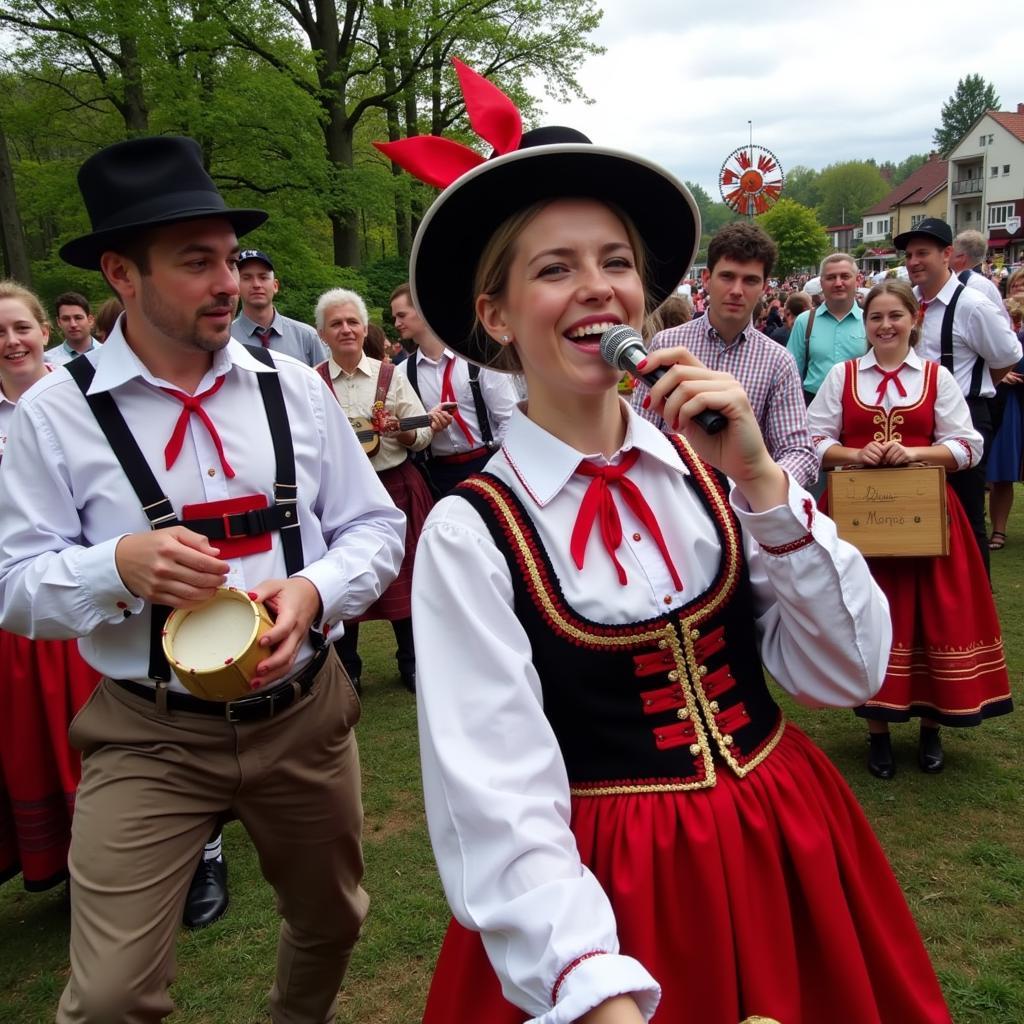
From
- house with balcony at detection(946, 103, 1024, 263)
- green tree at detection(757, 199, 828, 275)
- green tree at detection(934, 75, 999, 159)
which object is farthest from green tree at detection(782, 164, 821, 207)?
green tree at detection(757, 199, 828, 275)

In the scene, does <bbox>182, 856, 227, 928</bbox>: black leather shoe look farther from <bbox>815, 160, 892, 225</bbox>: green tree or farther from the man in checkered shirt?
<bbox>815, 160, 892, 225</bbox>: green tree

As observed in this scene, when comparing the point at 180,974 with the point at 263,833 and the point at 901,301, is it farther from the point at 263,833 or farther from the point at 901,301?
the point at 901,301

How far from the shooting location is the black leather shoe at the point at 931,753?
A: 414 centimetres

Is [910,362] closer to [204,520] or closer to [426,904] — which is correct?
[426,904]

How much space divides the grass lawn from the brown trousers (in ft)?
1.69

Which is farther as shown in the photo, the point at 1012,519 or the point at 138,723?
the point at 1012,519

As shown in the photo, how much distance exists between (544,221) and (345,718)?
1.57m

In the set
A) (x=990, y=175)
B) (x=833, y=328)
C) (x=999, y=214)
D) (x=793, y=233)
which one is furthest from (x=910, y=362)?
(x=990, y=175)

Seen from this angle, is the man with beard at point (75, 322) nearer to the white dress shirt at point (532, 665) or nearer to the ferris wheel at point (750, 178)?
the white dress shirt at point (532, 665)

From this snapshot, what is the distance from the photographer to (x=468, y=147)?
5.41 ft

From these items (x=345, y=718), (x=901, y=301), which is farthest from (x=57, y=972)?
(x=901, y=301)

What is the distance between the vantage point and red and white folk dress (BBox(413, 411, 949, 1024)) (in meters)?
1.36

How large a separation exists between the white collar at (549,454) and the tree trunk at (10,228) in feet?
51.1

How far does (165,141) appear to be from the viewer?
240cm
